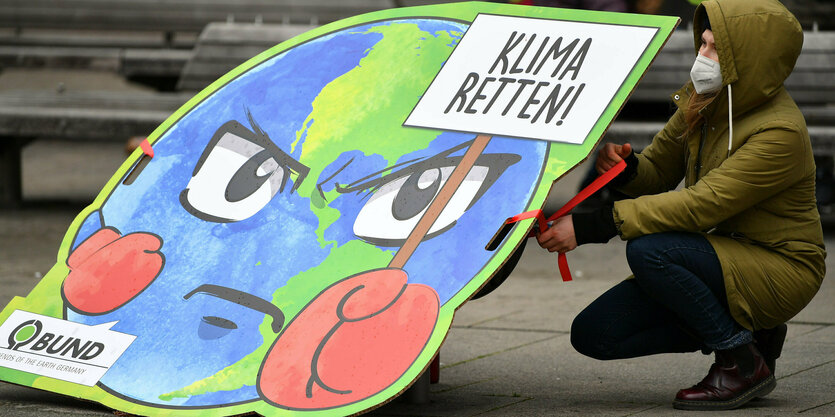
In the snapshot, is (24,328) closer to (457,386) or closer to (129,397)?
(129,397)

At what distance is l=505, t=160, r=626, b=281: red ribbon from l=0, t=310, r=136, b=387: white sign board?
1.23 metres

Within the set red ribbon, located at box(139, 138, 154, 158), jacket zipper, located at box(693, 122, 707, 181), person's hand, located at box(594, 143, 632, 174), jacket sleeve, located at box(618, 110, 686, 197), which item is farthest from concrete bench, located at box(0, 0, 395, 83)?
jacket zipper, located at box(693, 122, 707, 181)

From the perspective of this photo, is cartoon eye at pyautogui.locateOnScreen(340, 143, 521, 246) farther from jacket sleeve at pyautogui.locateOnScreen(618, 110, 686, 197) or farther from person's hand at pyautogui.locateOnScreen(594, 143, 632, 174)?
jacket sleeve at pyautogui.locateOnScreen(618, 110, 686, 197)

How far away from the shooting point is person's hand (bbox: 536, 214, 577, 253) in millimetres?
3350

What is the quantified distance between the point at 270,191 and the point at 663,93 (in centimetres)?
465

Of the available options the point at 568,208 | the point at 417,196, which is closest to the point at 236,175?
the point at 417,196

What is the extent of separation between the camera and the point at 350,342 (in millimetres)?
3279

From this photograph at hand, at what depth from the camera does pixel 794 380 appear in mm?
3979

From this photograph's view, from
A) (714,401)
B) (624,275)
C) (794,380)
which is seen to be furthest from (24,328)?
(624,275)

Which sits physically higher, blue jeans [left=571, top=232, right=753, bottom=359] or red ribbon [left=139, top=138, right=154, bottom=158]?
red ribbon [left=139, top=138, right=154, bottom=158]

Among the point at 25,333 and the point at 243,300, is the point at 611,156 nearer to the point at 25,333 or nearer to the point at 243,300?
the point at 243,300

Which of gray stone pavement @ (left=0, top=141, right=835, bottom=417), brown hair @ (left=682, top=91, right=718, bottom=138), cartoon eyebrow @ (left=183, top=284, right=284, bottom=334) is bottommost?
gray stone pavement @ (left=0, top=141, right=835, bottom=417)

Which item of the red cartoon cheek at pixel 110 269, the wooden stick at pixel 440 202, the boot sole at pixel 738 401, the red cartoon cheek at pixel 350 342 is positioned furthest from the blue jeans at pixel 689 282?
the red cartoon cheek at pixel 110 269

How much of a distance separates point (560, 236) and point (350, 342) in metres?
0.65
